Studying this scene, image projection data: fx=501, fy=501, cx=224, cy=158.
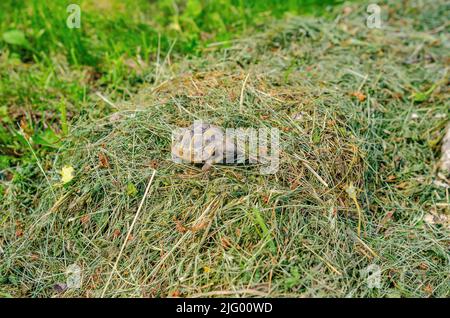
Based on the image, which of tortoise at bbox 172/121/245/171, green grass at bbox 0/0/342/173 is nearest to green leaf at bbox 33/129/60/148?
green grass at bbox 0/0/342/173

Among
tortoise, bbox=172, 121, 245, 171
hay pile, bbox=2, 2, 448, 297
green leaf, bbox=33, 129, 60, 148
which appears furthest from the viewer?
green leaf, bbox=33, 129, 60, 148

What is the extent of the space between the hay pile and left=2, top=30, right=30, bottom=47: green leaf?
1109 millimetres

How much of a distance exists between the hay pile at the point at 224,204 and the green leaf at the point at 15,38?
1.11 metres

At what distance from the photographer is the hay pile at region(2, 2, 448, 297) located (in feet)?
7.32

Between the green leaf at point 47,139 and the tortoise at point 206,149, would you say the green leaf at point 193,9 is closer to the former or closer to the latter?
the green leaf at point 47,139

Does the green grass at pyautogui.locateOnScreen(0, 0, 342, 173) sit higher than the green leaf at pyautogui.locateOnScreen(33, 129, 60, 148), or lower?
higher

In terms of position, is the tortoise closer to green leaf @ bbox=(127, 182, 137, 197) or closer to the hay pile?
the hay pile

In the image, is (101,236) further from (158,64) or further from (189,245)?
(158,64)

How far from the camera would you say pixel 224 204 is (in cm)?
238

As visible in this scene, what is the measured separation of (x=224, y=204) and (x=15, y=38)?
2176 millimetres

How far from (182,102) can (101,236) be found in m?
0.85

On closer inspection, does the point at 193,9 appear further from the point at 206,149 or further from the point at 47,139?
the point at 206,149

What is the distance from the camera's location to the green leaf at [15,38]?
3.54 metres
